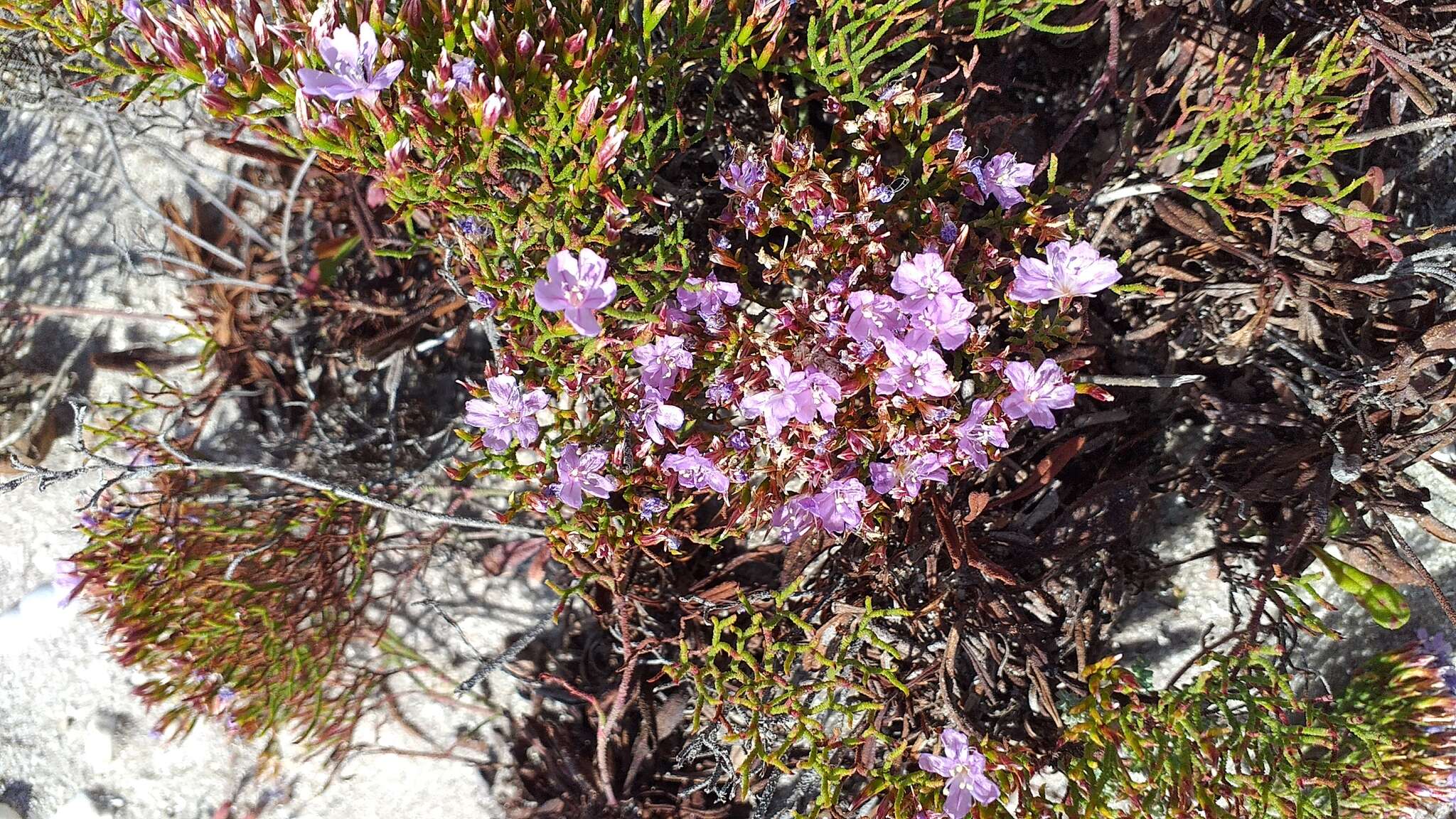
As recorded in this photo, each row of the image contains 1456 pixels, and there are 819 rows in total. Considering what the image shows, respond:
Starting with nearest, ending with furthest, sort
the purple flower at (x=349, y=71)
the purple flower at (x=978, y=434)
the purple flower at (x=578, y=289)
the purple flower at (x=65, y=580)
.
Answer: the purple flower at (x=349, y=71)
the purple flower at (x=578, y=289)
the purple flower at (x=978, y=434)
the purple flower at (x=65, y=580)

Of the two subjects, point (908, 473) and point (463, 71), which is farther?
point (908, 473)

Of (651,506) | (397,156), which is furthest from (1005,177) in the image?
(397,156)

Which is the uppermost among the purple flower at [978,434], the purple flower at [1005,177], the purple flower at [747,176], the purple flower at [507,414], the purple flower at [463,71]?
the purple flower at [463,71]

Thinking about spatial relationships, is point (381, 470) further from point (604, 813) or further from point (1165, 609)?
point (1165, 609)

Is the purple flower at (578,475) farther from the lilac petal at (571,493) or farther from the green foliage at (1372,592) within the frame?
the green foliage at (1372,592)

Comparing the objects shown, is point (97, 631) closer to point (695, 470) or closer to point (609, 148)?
point (695, 470)

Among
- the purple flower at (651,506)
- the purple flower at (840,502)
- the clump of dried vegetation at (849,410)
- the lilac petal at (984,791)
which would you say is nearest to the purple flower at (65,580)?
the clump of dried vegetation at (849,410)

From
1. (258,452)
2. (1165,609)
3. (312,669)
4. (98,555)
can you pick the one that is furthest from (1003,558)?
(98,555)
